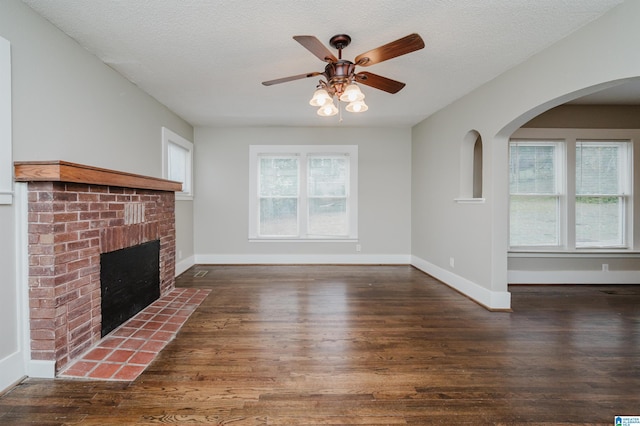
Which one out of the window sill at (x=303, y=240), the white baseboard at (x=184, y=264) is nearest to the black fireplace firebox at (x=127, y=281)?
the white baseboard at (x=184, y=264)

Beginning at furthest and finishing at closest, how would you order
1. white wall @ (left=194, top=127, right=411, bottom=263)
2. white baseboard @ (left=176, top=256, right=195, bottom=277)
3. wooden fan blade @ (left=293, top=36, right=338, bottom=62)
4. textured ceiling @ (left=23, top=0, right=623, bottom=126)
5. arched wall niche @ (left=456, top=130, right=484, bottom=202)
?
white wall @ (left=194, top=127, right=411, bottom=263)
white baseboard @ (left=176, top=256, right=195, bottom=277)
arched wall niche @ (left=456, top=130, right=484, bottom=202)
textured ceiling @ (left=23, top=0, right=623, bottom=126)
wooden fan blade @ (left=293, top=36, right=338, bottom=62)

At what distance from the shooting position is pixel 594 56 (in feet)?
6.70

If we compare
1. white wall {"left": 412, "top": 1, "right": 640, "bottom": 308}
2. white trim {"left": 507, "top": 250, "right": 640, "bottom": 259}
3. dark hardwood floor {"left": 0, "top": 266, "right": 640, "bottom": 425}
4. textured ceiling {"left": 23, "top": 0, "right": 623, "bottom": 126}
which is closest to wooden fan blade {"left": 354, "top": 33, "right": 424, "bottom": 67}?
textured ceiling {"left": 23, "top": 0, "right": 623, "bottom": 126}

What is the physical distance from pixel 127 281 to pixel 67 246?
2.80ft

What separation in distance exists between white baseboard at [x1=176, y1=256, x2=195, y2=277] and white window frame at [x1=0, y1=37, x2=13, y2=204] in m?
2.81

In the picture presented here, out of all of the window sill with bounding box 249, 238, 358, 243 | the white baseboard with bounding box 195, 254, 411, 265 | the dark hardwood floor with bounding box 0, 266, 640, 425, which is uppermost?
the window sill with bounding box 249, 238, 358, 243

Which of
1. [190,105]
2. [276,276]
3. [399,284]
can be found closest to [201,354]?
[276,276]

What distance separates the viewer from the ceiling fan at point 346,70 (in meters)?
1.83

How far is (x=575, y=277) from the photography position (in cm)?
398

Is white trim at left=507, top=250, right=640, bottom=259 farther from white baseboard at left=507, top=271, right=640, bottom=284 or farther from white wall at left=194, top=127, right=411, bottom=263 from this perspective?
white wall at left=194, top=127, right=411, bottom=263

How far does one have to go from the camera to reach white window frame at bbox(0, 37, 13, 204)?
171cm

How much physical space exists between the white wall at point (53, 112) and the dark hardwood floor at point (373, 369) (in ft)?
2.04

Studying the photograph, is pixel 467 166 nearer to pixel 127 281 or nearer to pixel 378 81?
pixel 378 81

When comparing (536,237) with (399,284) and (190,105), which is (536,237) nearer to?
(399,284)
